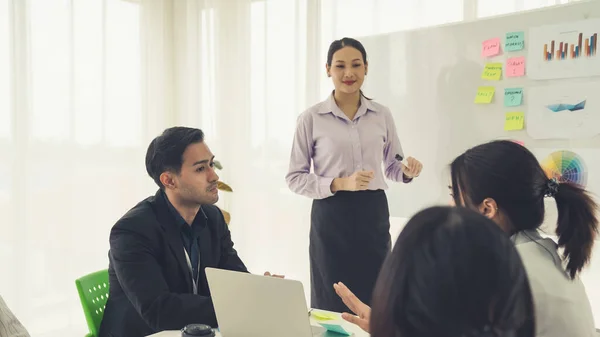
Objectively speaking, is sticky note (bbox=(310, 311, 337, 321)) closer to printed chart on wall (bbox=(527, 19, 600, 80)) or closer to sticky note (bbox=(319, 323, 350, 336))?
sticky note (bbox=(319, 323, 350, 336))

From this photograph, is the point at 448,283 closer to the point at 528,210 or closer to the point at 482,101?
the point at 528,210

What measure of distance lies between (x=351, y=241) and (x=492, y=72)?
107 centimetres

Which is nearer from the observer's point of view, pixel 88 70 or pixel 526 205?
pixel 526 205

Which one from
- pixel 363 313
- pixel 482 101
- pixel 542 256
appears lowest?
pixel 363 313

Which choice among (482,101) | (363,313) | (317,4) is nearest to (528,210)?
(363,313)

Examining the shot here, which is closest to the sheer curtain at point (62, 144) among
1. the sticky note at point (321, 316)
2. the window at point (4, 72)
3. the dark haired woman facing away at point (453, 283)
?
the window at point (4, 72)

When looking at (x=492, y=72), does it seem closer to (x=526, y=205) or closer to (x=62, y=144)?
(x=526, y=205)

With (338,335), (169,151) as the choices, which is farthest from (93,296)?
(338,335)

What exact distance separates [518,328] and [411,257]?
0.17m

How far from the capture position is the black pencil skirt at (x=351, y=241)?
2.39 meters

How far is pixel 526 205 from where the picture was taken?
128 centimetres

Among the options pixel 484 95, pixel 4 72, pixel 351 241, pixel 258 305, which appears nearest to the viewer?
pixel 258 305

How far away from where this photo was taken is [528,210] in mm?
1279

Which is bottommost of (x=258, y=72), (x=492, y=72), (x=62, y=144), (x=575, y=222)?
(x=575, y=222)
